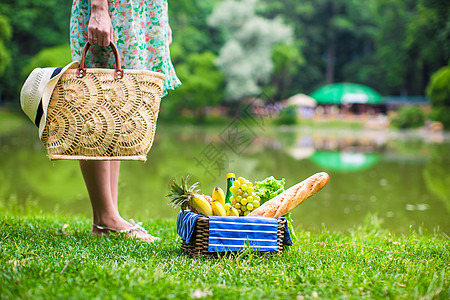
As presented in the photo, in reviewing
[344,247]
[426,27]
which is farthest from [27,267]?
[426,27]

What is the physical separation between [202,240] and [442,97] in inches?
675

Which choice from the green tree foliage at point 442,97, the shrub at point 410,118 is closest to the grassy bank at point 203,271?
the green tree foliage at point 442,97

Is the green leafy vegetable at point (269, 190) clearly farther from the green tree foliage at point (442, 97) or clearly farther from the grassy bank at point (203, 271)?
the green tree foliage at point (442, 97)

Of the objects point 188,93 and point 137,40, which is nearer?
point 137,40

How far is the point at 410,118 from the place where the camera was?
18312mm

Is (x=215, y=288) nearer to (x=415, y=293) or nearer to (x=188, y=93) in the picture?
(x=415, y=293)

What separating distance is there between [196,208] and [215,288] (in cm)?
49

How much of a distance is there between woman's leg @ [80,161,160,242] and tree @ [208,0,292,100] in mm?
21679

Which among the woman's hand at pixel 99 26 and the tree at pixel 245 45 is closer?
the woman's hand at pixel 99 26

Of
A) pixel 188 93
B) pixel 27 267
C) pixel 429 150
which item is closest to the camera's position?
pixel 27 267

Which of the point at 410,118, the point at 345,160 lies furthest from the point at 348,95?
the point at 345,160

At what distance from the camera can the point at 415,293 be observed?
1.36 metres

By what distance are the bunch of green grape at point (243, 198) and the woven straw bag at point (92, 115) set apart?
0.43 m

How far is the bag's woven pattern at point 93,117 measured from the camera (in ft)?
6.14
